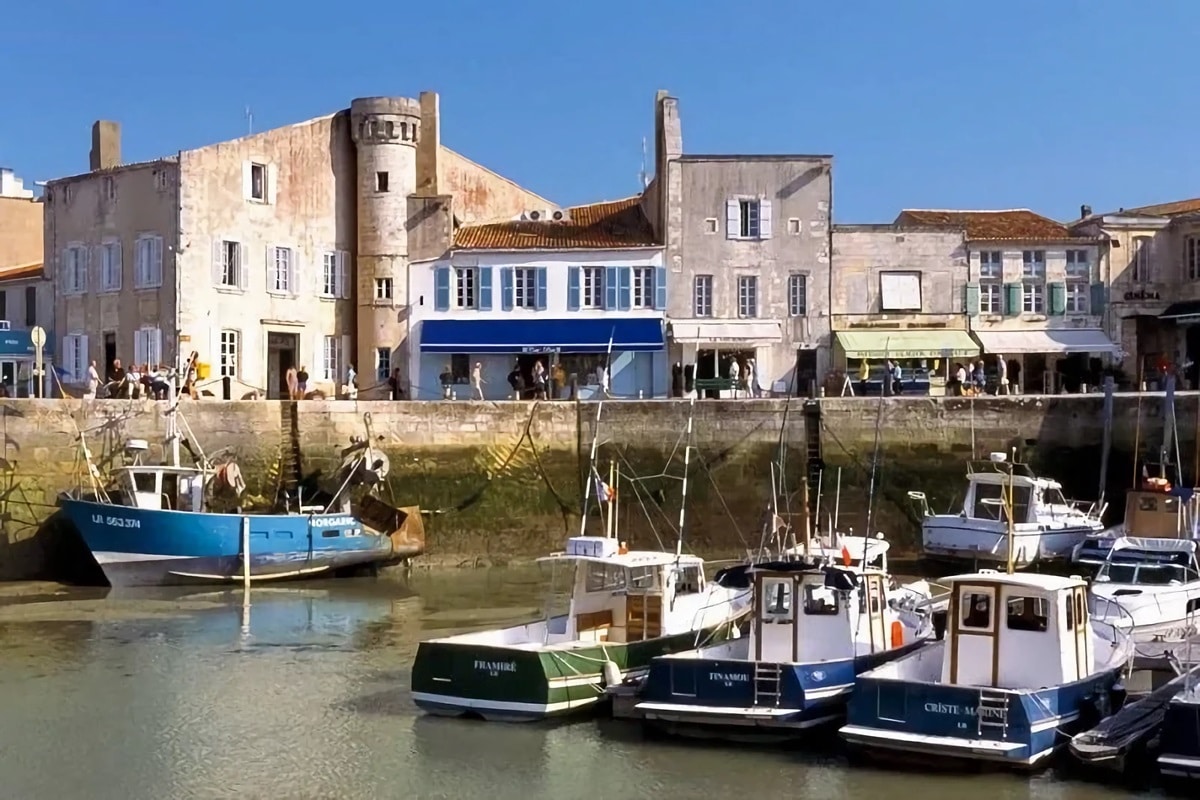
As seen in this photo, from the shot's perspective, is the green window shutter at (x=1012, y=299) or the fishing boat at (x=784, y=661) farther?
the green window shutter at (x=1012, y=299)

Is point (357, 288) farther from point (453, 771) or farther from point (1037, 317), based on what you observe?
point (453, 771)

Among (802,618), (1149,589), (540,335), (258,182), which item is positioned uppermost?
(258,182)

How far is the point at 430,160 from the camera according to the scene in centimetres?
4231

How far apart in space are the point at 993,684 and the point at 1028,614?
84 cm

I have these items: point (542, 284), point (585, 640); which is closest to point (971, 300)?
point (542, 284)

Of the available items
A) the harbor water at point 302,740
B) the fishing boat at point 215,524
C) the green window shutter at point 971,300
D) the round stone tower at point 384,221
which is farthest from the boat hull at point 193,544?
the green window shutter at point 971,300

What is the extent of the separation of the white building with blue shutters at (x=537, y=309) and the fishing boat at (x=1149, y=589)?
1722 centimetres

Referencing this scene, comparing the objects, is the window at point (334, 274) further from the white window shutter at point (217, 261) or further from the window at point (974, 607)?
the window at point (974, 607)

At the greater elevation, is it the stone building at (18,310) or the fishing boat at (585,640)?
the stone building at (18,310)

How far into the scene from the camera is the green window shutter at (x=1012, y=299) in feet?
135

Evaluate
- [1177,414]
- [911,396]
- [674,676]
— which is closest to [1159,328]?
[1177,414]

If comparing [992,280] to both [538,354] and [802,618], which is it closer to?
[538,354]

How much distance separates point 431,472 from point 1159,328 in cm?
2066

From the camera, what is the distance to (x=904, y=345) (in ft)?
130
